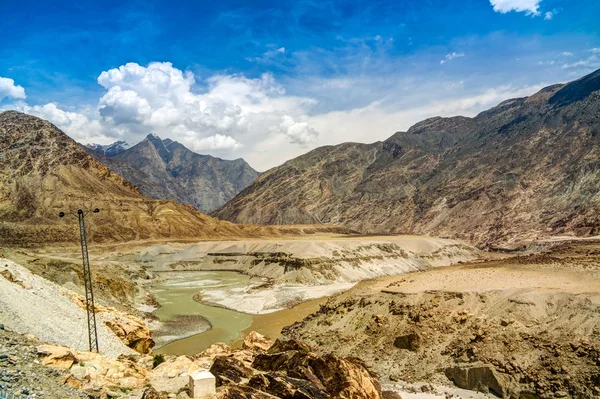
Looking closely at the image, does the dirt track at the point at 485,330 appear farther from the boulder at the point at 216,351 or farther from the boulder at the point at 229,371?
the boulder at the point at 229,371

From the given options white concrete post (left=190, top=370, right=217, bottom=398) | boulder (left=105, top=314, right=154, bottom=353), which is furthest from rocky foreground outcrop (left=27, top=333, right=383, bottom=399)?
boulder (left=105, top=314, right=154, bottom=353)

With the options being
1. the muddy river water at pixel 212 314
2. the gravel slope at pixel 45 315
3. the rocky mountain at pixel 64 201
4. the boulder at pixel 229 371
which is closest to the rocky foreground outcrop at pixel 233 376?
the boulder at pixel 229 371

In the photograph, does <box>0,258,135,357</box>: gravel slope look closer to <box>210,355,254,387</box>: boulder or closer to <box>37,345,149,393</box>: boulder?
Result: <box>37,345,149,393</box>: boulder

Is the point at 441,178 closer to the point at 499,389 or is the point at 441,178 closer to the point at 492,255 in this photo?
the point at 492,255

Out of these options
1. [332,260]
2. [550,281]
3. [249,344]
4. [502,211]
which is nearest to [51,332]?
[249,344]

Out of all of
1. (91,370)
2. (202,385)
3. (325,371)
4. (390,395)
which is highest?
(91,370)

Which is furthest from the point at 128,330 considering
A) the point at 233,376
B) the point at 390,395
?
the point at 390,395

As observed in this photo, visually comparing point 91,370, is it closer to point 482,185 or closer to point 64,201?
point 64,201
